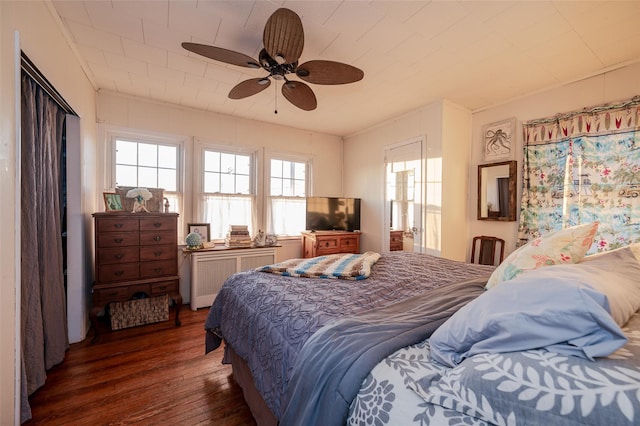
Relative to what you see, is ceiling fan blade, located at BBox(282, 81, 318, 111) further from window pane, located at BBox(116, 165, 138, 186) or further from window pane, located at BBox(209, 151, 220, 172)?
window pane, located at BBox(116, 165, 138, 186)

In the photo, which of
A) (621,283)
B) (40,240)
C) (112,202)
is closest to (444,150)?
(621,283)

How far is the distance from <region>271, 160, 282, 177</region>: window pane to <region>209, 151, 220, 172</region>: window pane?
0.85 metres

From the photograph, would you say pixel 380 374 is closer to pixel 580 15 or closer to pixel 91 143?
pixel 580 15

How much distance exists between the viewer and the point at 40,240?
196 cm

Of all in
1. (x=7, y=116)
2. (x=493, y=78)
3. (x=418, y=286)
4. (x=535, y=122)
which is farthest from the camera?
(x=535, y=122)

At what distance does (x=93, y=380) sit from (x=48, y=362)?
44 centimetres

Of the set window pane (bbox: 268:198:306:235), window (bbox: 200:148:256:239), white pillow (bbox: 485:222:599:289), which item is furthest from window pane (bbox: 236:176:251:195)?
white pillow (bbox: 485:222:599:289)

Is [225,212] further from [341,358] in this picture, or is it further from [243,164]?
[341,358]

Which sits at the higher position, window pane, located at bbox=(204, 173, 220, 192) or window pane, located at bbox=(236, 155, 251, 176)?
window pane, located at bbox=(236, 155, 251, 176)

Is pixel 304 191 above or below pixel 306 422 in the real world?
above

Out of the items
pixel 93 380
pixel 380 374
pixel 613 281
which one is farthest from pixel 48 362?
pixel 613 281

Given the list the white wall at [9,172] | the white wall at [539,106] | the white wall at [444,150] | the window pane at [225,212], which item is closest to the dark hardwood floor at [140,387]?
the white wall at [9,172]

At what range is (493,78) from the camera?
9.00ft

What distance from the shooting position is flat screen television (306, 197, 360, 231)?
4387 mm
